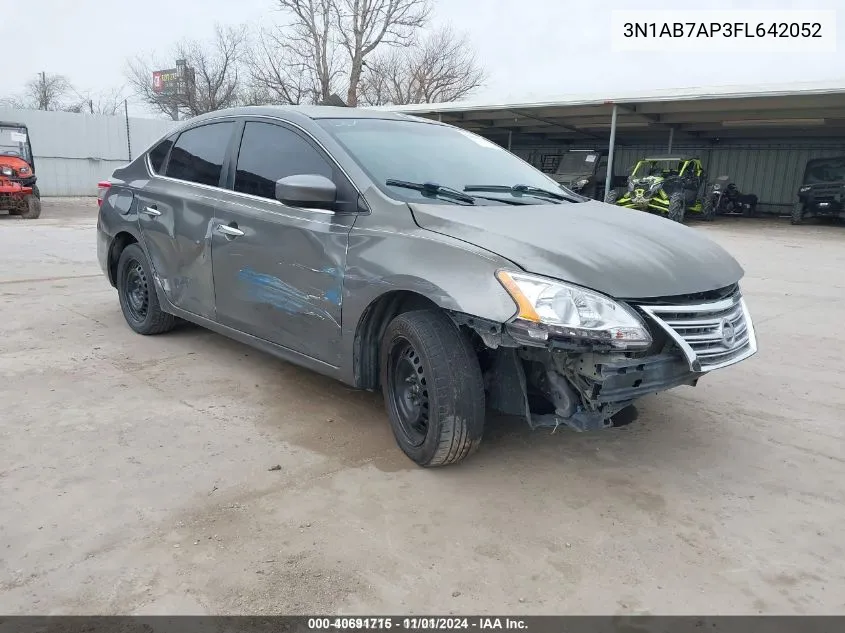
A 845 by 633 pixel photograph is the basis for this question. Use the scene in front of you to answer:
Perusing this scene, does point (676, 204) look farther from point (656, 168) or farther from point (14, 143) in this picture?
point (14, 143)

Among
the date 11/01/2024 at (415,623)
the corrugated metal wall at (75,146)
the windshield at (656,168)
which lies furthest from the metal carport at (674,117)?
the date 11/01/2024 at (415,623)

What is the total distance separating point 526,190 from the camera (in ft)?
12.2

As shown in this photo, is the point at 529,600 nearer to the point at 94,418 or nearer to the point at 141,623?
the point at 141,623

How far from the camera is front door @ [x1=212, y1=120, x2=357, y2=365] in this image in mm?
3320

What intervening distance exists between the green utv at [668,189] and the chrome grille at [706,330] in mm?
15140

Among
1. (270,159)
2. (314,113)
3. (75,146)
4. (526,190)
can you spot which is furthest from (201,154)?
(75,146)

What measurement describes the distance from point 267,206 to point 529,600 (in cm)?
251

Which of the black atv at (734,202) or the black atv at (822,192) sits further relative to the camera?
the black atv at (734,202)

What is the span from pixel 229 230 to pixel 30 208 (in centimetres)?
1414

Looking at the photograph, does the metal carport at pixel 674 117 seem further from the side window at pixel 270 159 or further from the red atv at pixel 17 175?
the side window at pixel 270 159

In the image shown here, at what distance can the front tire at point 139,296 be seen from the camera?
485 cm

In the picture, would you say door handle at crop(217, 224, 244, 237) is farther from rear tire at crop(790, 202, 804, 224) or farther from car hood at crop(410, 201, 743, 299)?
rear tire at crop(790, 202, 804, 224)

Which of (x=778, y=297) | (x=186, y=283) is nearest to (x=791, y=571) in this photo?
(x=186, y=283)

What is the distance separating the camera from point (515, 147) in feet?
93.9
